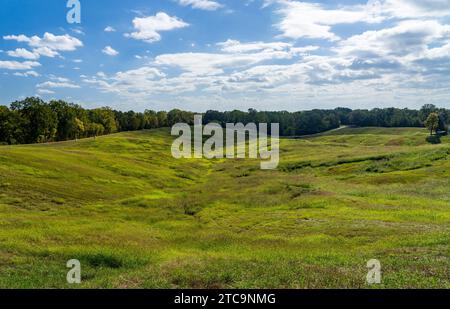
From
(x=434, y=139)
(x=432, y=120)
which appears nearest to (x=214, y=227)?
(x=434, y=139)

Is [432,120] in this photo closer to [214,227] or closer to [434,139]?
[434,139]

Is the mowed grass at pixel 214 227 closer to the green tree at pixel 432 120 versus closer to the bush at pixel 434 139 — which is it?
the bush at pixel 434 139

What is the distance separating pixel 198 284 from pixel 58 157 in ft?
228

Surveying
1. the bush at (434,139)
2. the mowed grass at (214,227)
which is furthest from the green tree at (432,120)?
the mowed grass at (214,227)

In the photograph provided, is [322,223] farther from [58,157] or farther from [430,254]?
[58,157]

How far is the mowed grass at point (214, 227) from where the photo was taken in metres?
22.3

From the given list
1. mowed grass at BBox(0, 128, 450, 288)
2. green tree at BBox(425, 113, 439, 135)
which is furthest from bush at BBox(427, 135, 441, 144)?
mowed grass at BBox(0, 128, 450, 288)

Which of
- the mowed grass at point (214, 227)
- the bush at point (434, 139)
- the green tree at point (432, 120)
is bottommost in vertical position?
the mowed grass at point (214, 227)

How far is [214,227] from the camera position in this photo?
44844 millimetres

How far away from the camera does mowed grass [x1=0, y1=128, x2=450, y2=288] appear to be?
22297 mm

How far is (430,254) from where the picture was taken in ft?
84.0
